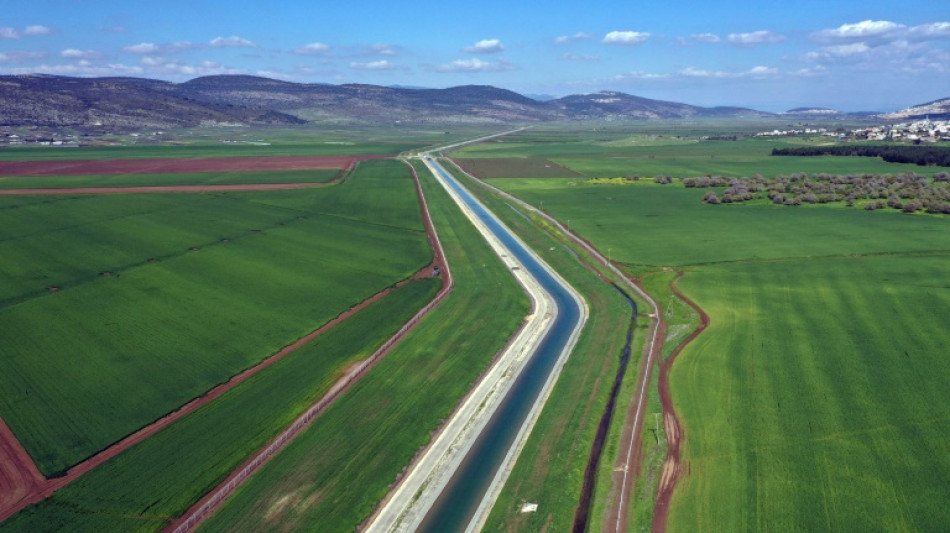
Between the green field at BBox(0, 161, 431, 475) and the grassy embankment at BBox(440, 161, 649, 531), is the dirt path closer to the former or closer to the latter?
the grassy embankment at BBox(440, 161, 649, 531)

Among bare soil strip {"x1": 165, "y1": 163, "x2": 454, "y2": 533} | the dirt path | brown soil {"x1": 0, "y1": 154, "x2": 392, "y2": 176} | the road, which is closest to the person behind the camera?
the dirt path

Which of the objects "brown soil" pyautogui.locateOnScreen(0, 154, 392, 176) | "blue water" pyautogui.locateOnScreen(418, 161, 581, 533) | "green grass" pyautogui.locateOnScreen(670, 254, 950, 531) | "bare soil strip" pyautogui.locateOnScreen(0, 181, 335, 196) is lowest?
"blue water" pyautogui.locateOnScreen(418, 161, 581, 533)

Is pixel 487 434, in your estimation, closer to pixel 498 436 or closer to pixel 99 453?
pixel 498 436

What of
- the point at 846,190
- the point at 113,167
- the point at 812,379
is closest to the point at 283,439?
the point at 812,379

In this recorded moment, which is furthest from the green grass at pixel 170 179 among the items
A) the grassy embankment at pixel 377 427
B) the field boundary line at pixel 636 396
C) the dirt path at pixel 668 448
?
the dirt path at pixel 668 448

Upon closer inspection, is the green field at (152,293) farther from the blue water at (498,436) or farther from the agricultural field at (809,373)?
the agricultural field at (809,373)

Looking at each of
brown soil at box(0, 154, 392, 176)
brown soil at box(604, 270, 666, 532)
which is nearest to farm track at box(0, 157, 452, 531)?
brown soil at box(604, 270, 666, 532)

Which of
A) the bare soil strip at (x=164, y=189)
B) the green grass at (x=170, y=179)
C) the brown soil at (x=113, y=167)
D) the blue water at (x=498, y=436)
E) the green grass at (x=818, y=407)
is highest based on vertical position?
the brown soil at (x=113, y=167)

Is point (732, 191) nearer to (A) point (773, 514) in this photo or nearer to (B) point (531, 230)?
(B) point (531, 230)
